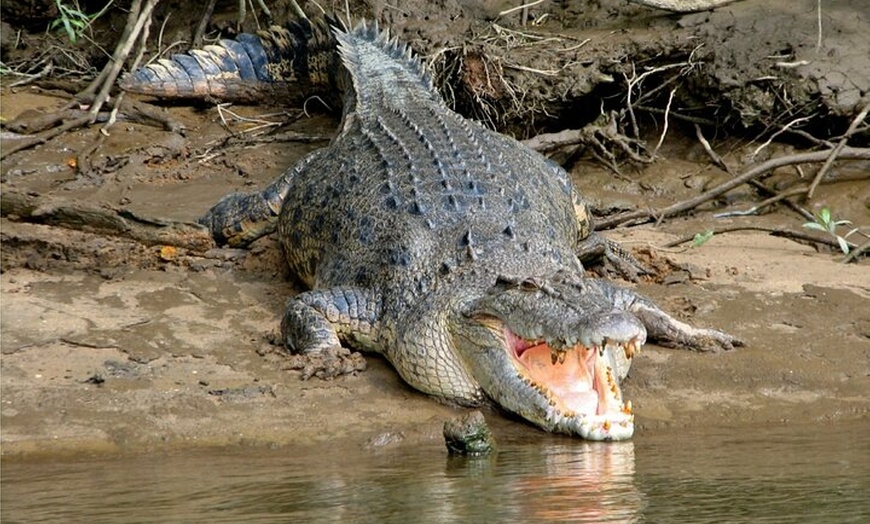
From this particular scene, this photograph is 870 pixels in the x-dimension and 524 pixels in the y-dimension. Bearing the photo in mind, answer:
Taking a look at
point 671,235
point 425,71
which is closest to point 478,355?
point 671,235

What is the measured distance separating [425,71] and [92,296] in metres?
3.17

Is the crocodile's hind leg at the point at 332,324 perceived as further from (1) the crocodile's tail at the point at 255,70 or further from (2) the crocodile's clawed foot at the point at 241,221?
(1) the crocodile's tail at the point at 255,70

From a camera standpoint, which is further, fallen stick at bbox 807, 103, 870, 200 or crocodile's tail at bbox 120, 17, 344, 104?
crocodile's tail at bbox 120, 17, 344, 104

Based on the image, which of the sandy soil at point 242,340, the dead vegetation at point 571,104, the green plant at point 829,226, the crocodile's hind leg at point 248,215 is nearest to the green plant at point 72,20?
the dead vegetation at point 571,104

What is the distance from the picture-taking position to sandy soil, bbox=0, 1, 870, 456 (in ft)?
18.9

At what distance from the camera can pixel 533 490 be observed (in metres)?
4.78

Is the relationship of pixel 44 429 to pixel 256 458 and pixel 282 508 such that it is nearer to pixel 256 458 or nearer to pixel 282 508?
pixel 256 458

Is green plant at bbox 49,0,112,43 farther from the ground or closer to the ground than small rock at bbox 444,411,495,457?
farther from the ground

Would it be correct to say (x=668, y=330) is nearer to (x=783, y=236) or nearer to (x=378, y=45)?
(x=783, y=236)

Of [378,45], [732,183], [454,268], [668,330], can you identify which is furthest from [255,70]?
[668,330]

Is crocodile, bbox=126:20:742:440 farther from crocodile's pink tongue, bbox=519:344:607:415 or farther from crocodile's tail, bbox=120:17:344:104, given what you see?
crocodile's tail, bbox=120:17:344:104

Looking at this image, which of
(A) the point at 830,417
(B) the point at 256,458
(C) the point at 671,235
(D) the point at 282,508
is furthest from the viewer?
(C) the point at 671,235

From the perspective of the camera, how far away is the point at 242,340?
662 cm

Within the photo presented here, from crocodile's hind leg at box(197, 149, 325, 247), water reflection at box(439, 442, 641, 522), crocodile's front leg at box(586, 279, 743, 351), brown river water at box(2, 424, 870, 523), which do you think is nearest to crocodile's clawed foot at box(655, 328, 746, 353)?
crocodile's front leg at box(586, 279, 743, 351)
